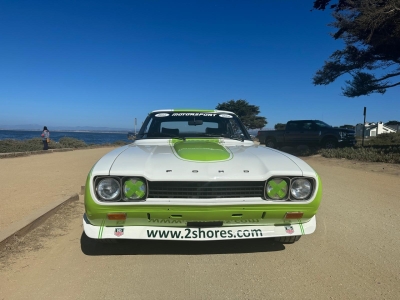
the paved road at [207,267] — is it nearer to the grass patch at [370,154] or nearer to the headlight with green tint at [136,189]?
the headlight with green tint at [136,189]

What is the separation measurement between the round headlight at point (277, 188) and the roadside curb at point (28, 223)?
2831 mm

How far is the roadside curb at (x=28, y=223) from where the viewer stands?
3481mm

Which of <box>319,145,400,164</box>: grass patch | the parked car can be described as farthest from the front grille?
the parked car

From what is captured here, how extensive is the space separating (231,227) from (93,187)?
133cm

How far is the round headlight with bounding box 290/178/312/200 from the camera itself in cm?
298

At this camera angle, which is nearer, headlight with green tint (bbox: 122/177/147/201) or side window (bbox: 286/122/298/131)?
headlight with green tint (bbox: 122/177/147/201)

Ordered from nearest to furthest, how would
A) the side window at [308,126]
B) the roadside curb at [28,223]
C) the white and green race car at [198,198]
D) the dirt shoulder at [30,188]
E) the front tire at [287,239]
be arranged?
the white and green race car at [198,198] < the front tire at [287,239] < the roadside curb at [28,223] < the dirt shoulder at [30,188] < the side window at [308,126]

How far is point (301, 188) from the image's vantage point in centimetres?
299

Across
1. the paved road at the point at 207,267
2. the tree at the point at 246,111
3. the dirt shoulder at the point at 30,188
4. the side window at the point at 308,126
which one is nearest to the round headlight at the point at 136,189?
the paved road at the point at 207,267

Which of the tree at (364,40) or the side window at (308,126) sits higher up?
the tree at (364,40)

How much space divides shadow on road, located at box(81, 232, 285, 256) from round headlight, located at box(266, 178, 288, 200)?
2.69 ft

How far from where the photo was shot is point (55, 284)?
2719mm

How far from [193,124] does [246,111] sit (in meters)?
39.4

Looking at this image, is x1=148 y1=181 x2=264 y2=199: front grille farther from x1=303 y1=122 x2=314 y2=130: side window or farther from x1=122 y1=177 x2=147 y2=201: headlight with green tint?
x1=303 y1=122 x2=314 y2=130: side window
